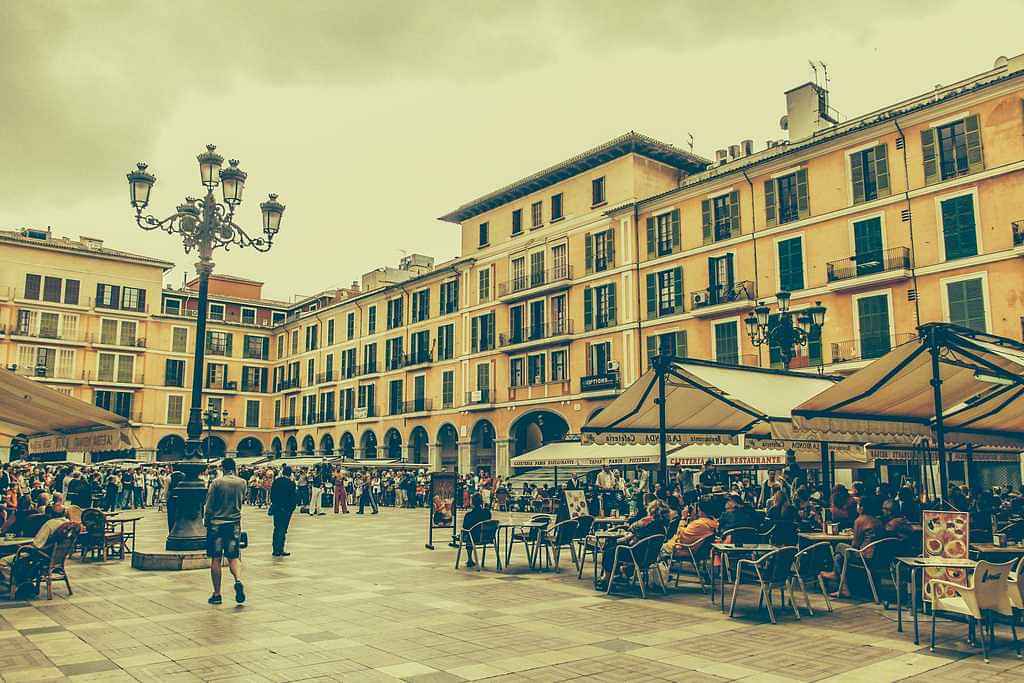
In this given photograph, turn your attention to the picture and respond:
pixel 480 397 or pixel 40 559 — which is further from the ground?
pixel 480 397

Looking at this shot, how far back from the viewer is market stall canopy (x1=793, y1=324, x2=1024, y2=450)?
320 inches

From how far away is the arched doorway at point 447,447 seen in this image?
42.7 m

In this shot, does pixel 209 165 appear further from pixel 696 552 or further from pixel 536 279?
pixel 536 279

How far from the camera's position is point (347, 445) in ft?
166

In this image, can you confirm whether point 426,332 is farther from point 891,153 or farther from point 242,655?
point 242,655

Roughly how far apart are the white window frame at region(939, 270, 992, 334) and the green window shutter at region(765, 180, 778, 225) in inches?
253

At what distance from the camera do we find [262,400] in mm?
59250

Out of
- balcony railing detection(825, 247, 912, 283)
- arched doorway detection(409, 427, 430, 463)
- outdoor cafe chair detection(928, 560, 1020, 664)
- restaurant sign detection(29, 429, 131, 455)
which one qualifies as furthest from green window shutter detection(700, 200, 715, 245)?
outdoor cafe chair detection(928, 560, 1020, 664)

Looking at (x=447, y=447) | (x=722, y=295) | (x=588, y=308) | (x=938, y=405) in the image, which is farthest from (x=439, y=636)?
(x=447, y=447)

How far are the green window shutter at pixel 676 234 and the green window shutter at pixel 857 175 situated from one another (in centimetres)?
693

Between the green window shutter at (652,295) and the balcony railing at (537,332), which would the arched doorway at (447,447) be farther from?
the green window shutter at (652,295)

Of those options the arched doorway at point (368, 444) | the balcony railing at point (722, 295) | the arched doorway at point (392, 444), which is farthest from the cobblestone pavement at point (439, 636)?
the arched doorway at point (368, 444)

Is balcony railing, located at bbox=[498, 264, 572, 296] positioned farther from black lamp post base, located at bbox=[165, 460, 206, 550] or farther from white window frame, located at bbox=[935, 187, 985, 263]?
black lamp post base, located at bbox=[165, 460, 206, 550]

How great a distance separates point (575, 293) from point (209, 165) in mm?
23461
